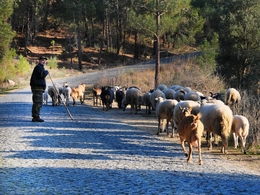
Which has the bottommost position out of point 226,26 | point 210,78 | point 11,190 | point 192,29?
point 11,190

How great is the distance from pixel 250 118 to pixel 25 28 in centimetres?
5792

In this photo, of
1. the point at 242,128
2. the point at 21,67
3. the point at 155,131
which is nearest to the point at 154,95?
the point at 155,131

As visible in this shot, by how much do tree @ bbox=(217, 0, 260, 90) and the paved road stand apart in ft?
40.6

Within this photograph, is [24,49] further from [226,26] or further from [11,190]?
[11,190]

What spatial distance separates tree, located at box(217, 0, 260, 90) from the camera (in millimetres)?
23250

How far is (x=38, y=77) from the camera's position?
14102 mm

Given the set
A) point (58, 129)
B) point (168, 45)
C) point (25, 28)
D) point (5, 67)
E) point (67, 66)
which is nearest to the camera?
point (58, 129)

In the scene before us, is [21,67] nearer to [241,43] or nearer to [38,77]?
[241,43]

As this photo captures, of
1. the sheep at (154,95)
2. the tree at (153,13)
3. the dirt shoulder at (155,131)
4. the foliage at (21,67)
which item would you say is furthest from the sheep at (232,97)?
the foliage at (21,67)

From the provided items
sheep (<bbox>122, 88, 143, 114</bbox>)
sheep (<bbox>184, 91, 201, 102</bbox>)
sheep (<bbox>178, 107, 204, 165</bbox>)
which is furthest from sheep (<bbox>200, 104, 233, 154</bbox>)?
sheep (<bbox>122, 88, 143, 114</bbox>)

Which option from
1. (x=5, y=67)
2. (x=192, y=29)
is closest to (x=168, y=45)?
(x=192, y=29)

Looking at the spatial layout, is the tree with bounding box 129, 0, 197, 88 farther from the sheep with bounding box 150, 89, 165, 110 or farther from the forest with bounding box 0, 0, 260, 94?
the sheep with bounding box 150, 89, 165, 110

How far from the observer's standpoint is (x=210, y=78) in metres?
25.3

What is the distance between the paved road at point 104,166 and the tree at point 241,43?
1237 centimetres
